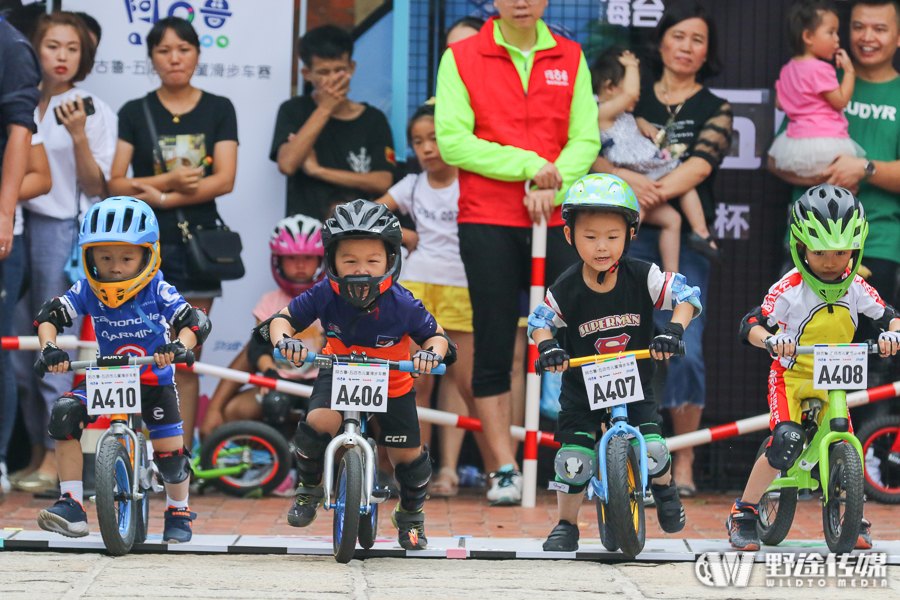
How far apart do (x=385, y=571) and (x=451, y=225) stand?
9.32ft

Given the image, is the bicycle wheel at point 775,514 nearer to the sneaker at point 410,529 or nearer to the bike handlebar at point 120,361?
the sneaker at point 410,529

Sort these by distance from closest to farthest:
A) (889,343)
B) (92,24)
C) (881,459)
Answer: (889,343) < (881,459) < (92,24)

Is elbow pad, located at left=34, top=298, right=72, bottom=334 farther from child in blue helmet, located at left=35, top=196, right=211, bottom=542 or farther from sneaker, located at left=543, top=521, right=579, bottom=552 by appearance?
sneaker, located at left=543, top=521, right=579, bottom=552

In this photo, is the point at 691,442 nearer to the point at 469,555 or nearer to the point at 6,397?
the point at 469,555

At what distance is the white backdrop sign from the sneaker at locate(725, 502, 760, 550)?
3.40 meters

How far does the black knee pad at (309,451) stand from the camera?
5227 millimetres

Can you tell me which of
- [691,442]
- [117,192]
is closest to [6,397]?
[117,192]

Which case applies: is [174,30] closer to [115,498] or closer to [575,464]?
[115,498]

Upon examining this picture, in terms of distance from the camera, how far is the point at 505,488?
6.64 metres

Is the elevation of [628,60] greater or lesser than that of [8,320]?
greater

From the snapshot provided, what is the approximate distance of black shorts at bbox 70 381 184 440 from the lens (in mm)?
5480

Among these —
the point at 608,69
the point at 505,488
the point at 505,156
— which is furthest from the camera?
the point at 608,69

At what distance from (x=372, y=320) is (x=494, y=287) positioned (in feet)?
4.53

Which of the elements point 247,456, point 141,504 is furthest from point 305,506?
point 247,456
